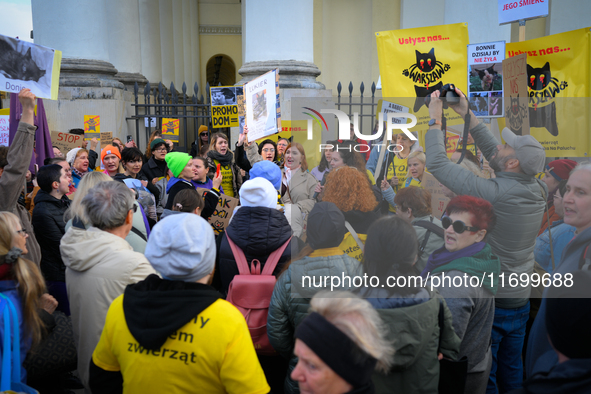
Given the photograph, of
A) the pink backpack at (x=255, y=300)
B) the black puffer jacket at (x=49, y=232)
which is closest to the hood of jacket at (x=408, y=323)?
the pink backpack at (x=255, y=300)

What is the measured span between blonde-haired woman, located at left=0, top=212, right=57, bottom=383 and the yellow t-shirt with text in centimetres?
69

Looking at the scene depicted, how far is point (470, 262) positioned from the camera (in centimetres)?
215

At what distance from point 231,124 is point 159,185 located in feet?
6.20

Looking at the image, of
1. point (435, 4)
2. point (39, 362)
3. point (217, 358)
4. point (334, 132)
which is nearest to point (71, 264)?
point (39, 362)

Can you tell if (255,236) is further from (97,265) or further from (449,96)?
(449,96)

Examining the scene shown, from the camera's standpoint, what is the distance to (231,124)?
6.85 metres

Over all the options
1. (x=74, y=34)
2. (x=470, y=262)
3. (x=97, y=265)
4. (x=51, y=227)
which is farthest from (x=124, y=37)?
(x=470, y=262)

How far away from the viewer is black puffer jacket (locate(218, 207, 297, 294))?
9.04 ft

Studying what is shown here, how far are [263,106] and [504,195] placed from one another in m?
3.49

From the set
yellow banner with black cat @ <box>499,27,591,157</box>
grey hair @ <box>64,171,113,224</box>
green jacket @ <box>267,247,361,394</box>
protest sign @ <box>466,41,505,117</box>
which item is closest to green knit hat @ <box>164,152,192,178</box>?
grey hair @ <box>64,171,113,224</box>

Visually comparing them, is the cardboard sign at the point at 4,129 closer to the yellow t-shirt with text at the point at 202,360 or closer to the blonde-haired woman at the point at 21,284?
the blonde-haired woman at the point at 21,284

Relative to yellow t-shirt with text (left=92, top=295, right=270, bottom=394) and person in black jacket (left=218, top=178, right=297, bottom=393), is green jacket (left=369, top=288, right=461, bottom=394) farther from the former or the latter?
person in black jacket (left=218, top=178, right=297, bottom=393)

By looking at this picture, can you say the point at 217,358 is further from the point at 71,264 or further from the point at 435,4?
the point at 435,4

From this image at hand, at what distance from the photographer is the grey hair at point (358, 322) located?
1455 mm
